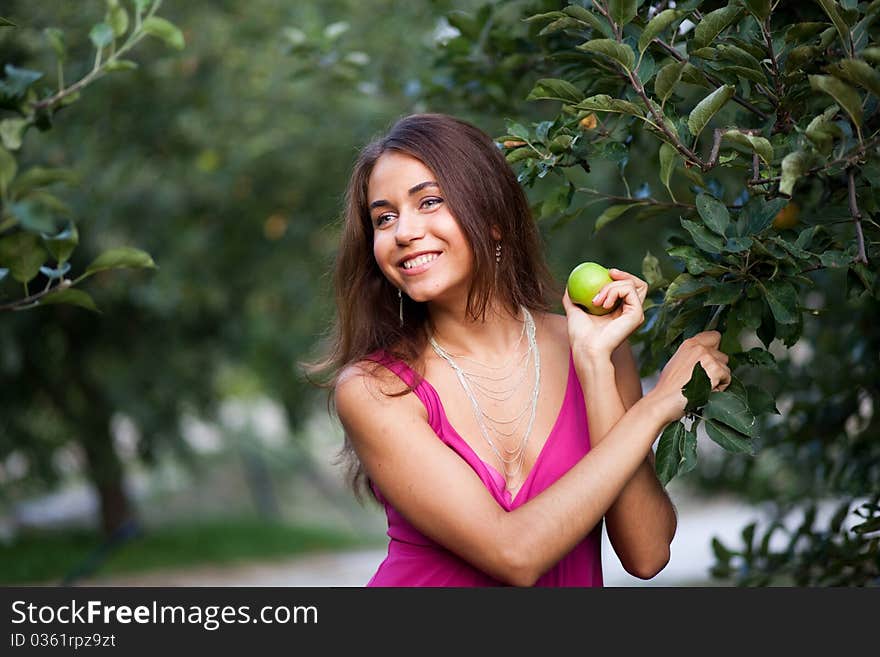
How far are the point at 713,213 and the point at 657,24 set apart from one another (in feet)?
1.10

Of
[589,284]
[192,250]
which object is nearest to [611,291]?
[589,284]

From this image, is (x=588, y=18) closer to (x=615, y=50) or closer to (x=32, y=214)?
(x=615, y=50)

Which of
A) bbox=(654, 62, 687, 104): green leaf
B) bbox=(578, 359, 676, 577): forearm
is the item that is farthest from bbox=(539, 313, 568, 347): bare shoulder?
bbox=(654, 62, 687, 104): green leaf

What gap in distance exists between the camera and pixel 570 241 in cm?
646

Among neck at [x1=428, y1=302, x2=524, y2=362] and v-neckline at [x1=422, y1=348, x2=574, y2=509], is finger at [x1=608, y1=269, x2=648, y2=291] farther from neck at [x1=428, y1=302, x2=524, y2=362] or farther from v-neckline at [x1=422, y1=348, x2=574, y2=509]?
neck at [x1=428, y1=302, x2=524, y2=362]

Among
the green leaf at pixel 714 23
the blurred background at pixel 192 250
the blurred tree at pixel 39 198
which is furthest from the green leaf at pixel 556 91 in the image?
the blurred background at pixel 192 250

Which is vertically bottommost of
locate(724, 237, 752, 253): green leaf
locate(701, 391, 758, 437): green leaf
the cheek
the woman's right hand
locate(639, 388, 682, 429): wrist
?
locate(701, 391, 758, 437): green leaf

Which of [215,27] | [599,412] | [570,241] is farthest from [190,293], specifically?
[599,412]

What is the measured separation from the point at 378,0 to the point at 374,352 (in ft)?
18.4

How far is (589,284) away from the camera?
6.78ft

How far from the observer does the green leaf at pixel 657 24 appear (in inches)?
71.3

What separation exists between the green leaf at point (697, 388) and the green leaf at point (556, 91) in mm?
555

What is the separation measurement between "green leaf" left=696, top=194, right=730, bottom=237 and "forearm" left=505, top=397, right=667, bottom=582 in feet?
1.08

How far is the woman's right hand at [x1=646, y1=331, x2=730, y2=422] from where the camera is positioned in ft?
6.32
